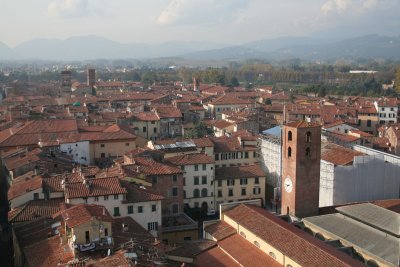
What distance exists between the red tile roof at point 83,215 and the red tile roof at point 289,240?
279 inches

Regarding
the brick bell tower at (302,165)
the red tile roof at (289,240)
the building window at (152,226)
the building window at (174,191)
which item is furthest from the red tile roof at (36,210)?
the brick bell tower at (302,165)

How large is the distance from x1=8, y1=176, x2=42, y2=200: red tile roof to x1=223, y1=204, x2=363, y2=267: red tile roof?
11.9m

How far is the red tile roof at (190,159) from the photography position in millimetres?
37906

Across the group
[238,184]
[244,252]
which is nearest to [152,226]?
[244,252]

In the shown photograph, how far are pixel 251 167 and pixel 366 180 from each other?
8.91 meters

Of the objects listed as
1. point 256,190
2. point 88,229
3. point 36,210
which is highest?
point 88,229

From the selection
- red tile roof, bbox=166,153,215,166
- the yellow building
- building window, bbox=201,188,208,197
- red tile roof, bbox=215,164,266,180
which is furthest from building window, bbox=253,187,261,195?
the yellow building

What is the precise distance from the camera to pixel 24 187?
102ft

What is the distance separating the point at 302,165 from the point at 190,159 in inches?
465

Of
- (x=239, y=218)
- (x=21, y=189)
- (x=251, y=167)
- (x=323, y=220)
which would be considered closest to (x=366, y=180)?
(x=251, y=167)

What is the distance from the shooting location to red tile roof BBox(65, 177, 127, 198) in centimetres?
2769

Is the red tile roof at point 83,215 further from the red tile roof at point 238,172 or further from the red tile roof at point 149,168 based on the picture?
the red tile roof at point 238,172

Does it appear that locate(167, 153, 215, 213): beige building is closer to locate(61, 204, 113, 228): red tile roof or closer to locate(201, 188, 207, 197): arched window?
locate(201, 188, 207, 197): arched window

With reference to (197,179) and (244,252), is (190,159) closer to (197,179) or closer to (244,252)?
(197,179)
